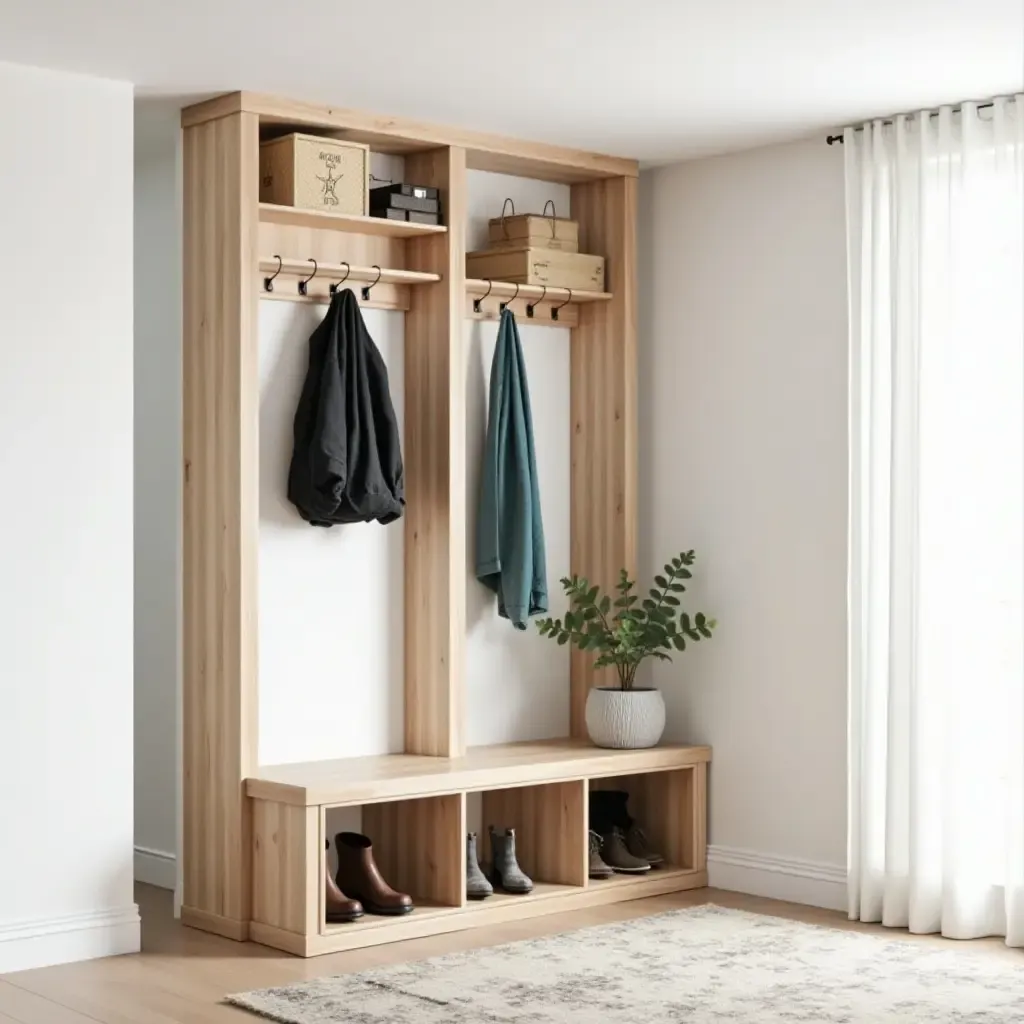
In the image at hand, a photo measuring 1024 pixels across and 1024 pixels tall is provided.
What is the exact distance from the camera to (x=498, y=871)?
539 centimetres

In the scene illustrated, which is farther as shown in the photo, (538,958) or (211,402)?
(211,402)

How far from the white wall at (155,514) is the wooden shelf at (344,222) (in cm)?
71

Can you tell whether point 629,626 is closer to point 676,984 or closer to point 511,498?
point 511,498

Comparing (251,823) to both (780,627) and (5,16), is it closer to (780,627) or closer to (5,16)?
(780,627)

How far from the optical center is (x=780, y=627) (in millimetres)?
5629

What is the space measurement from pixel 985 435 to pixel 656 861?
6.24 ft

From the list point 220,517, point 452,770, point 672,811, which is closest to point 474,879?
point 452,770

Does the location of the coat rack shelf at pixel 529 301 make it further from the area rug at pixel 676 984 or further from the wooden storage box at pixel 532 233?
the area rug at pixel 676 984

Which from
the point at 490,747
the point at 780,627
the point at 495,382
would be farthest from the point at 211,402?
the point at 780,627

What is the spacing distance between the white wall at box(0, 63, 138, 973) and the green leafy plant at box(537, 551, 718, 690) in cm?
162

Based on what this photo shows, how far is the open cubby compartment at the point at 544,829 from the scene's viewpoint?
548cm

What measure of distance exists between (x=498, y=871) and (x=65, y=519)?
1.83 m

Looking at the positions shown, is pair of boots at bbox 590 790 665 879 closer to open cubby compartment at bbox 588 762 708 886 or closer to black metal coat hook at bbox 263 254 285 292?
open cubby compartment at bbox 588 762 708 886

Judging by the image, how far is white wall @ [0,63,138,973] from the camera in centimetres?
456
